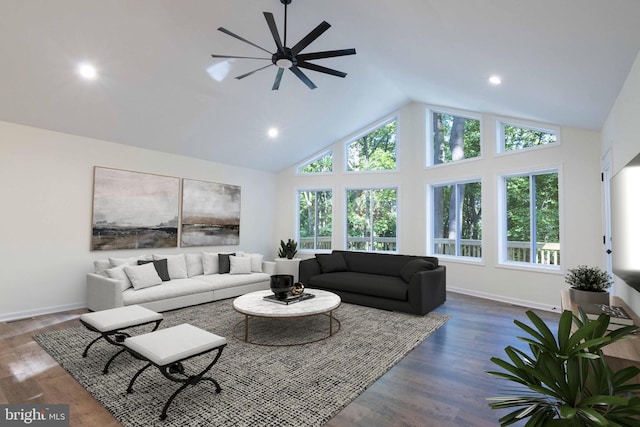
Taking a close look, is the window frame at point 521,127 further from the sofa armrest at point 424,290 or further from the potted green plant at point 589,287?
the potted green plant at point 589,287

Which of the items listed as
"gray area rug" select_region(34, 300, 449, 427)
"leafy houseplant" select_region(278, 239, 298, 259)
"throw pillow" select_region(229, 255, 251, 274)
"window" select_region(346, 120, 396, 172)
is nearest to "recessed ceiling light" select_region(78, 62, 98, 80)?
"gray area rug" select_region(34, 300, 449, 427)

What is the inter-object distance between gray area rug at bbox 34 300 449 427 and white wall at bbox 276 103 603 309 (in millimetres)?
2032

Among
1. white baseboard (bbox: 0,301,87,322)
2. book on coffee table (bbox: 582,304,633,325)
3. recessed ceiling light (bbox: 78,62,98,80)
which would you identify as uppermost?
recessed ceiling light (bbox: 78,62,98,80)

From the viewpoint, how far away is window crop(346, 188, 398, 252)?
7324 millimetres

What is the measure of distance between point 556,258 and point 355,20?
4.68m

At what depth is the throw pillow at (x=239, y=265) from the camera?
19.0 feet

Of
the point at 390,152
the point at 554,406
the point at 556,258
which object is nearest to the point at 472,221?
the point at 556,258

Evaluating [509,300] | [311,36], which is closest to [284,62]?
[311,36]

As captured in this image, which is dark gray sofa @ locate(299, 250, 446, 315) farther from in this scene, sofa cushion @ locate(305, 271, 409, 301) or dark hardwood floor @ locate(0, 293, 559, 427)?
dark hardwood floor @ locate(0, 293, 559, 427)

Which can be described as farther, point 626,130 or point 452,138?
point 452,138

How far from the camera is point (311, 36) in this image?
2.91 m

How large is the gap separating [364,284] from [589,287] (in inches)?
105

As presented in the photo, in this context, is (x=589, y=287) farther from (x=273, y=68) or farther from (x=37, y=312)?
(x=37, y=312)

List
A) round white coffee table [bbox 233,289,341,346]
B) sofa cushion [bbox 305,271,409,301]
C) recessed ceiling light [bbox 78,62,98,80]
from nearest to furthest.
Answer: round white coffee table [bbox 233,289,341,346] → recessed ceiling light [bbox 78,62,98,80] → sofa cushion [bbox 305,271,409,301]
